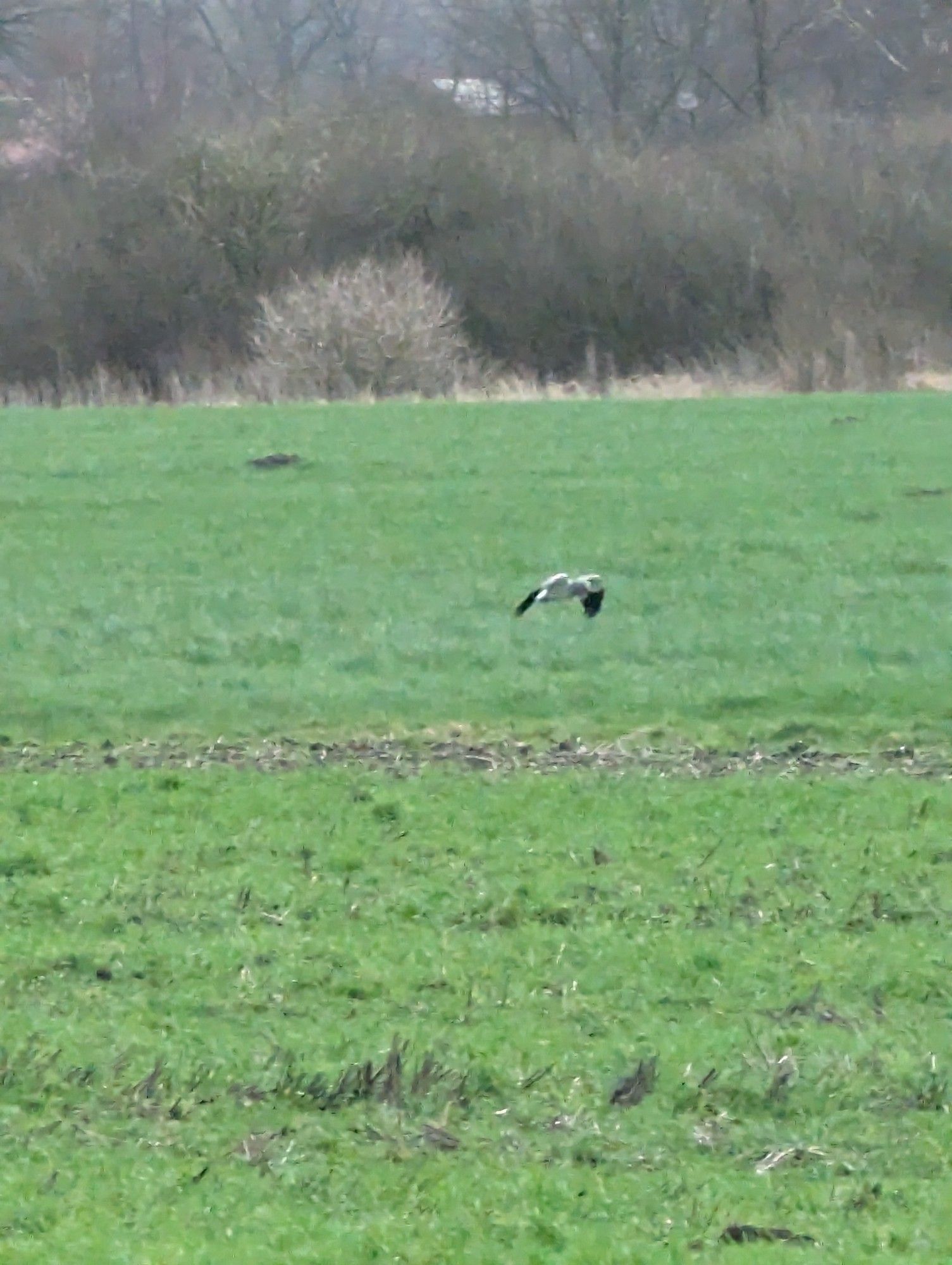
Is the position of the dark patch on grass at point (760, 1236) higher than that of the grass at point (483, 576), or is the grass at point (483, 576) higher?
the grass at point (483, 576)

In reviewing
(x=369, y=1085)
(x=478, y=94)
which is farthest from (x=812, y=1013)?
→ (x=478, y=94)

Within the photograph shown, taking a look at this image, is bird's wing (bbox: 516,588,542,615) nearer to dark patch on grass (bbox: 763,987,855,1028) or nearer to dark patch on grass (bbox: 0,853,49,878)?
dark patch on grass (bbox: 0,853,49,878)

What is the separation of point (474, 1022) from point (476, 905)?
1.15m

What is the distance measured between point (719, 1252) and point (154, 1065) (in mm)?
1829

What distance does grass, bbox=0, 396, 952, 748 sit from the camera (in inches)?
421

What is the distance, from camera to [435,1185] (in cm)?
461

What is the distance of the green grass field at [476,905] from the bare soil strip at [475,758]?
0.50 feet

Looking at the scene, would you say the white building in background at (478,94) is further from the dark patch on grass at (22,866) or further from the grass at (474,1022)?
the dark patch on grass at (22,866)

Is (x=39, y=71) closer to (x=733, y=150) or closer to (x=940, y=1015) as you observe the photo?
(x=733, y=150)

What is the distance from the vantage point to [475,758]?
9656 mm

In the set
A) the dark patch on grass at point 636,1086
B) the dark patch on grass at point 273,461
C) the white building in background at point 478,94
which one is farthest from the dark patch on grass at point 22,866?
the white building in background at point 478,94

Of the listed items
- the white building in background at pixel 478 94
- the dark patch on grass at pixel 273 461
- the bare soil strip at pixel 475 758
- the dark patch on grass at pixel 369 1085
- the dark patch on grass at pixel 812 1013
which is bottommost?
the dark patch on grass at pixel 812 1013

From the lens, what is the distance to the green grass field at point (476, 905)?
15.0ft

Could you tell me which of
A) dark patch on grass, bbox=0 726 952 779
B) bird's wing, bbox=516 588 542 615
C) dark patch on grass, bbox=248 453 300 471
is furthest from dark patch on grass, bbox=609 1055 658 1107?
dark patch on grass, bbox=248 453 300 471
